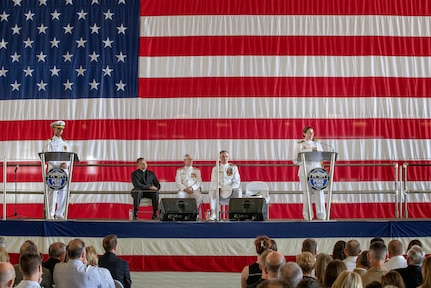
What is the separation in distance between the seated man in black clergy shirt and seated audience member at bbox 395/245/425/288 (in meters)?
6.34

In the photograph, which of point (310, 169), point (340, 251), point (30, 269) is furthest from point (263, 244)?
point (310, 169)

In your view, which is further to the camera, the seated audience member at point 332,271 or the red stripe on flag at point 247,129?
the red stripe on flag at point 247,129

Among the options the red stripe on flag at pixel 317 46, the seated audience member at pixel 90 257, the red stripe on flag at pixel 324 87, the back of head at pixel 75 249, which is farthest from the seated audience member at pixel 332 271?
the red stripe on flag at pixel 317 46

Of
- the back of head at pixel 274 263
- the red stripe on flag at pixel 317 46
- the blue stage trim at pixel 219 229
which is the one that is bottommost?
the back of head at pixel 274 263

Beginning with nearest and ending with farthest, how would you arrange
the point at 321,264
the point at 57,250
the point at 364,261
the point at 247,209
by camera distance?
1. the point at 321,264
2. the point at 364,261
3. the point at 57,250
4. the point at 247,209

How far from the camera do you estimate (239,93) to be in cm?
1380

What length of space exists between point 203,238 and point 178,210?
632mm

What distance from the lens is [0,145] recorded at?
14.2 meters

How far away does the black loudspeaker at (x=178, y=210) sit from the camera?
1112cm

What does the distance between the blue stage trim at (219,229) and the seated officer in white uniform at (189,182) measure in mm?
1290

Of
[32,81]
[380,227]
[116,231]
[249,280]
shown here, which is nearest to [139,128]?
[32,81]

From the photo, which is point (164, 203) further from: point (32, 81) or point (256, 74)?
point (32, 81)

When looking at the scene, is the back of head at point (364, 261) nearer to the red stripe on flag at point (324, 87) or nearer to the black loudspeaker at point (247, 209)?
the black loudspeaker at point (247, 209)

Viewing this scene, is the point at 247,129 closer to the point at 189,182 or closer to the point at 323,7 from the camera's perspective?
the point at 189,182
